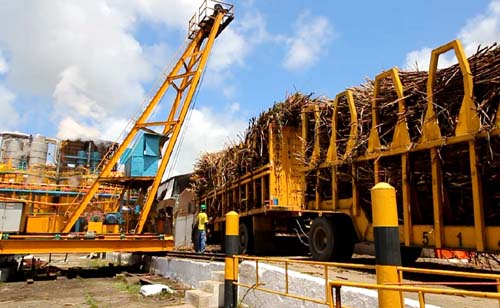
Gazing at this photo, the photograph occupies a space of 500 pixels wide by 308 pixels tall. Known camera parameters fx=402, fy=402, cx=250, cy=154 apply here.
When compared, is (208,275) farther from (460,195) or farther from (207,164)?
(207,164)

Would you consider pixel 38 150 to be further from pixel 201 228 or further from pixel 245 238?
pixel 245 238

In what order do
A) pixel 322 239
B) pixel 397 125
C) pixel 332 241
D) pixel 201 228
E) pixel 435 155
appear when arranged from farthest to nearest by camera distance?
pixel 201 228, pixel 322 239, pixel 332 241, pixel 397 125, pixel 435 155

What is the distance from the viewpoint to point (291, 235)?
1095 centimetres

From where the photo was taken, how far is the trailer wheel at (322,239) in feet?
23.7

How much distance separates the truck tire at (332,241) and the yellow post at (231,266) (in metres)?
1.87

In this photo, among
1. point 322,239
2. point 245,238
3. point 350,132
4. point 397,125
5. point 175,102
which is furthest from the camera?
point 175,102

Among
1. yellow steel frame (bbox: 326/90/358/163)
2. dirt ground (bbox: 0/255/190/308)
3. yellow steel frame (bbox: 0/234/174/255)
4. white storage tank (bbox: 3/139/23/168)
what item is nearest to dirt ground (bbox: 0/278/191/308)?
dirt ground (bbox: 0/255/190/308)

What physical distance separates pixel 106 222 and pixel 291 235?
8187 mm

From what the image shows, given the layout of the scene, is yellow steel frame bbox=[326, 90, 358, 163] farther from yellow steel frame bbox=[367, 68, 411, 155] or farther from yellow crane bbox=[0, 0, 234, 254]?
yellow crane bbox=[0, 0, 234, 254]

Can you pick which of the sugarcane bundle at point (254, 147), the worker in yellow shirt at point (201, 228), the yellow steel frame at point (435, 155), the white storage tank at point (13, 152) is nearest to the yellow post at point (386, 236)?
the yellow steel frame at point (435, 155)

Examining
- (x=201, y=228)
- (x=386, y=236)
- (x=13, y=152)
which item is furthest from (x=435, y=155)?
(x=13, y=152)

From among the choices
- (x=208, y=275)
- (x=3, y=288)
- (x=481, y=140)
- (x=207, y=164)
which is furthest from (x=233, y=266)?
(x=207, y=164)

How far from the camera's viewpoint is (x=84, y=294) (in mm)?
9266

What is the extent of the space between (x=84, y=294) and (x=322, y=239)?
5.67m
